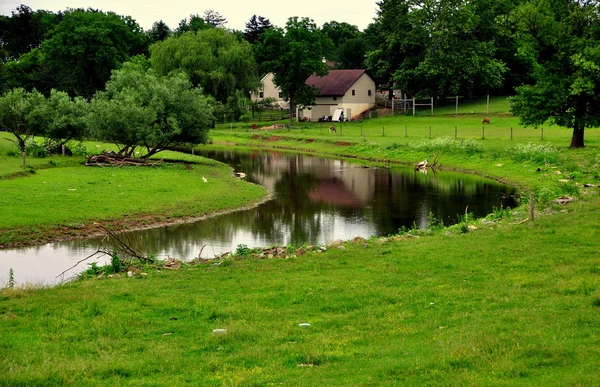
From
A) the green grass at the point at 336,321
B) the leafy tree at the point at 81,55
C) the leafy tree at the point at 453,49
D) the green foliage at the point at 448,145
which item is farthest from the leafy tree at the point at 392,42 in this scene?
the green grass at the point at 336,321

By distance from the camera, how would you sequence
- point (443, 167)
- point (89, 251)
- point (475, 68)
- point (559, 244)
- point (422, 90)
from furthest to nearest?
point (422, 90), point (475, 68), point (443, 167), point (89, 251), point (559, 244)

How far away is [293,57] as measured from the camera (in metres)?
89.2

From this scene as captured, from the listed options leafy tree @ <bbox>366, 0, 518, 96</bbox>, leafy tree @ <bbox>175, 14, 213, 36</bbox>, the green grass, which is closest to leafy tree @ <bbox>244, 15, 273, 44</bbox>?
leafy tree @ <bbox>175, 14, 213, 36</bbox>

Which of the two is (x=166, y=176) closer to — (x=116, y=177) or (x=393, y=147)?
(x=116, y=177)

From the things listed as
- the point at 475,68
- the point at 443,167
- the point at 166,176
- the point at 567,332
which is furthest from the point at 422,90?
the point at 567,332

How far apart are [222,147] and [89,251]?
55183 millimetres

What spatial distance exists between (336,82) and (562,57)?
55.7m

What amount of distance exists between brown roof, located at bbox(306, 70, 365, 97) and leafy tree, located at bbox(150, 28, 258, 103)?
39.3 ft

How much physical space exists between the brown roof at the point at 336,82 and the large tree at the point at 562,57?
50535 mm

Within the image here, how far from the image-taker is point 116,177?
4378 centimetres

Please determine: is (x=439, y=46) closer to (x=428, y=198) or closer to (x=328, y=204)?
(x=428, y=198)

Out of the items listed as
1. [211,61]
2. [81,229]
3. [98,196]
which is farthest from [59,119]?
[211,61]

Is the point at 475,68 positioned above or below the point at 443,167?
above

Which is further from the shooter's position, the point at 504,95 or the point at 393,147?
the point at 504,95
